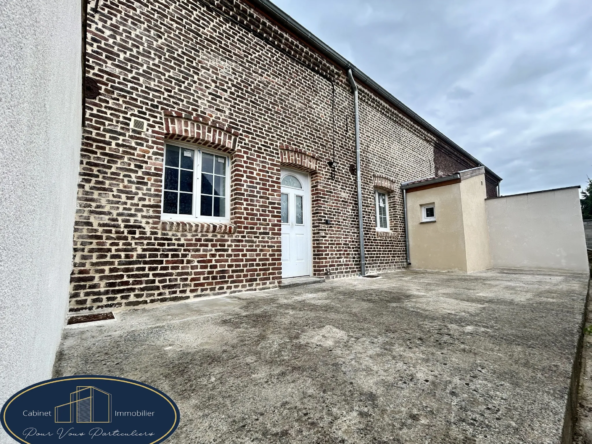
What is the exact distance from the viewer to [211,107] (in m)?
4.18

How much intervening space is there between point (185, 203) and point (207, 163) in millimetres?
753

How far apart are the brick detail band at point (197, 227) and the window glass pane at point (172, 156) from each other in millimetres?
919

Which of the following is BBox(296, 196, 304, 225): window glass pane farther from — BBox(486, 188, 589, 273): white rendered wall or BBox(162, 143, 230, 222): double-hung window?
BBox(486, 188, 589, 273): white rendered wall

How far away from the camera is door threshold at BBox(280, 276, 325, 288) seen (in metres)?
4.73

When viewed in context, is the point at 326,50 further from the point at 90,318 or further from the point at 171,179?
the point at 90,318

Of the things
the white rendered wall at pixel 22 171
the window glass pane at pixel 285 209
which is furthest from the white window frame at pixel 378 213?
the white rendered wall at pixel 22 171

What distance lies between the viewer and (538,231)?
781 cm

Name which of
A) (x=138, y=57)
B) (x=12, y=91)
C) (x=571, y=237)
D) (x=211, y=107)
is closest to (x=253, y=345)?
(x=12, y=91)

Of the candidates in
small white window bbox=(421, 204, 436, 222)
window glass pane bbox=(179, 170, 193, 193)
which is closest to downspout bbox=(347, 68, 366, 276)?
small white window bbox=(421, 204, 436, 222)

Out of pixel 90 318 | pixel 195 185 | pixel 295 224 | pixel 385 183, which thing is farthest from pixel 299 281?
pixel 385 183

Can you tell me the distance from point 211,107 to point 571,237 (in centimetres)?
960

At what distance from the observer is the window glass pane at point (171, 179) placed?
380 centimetres

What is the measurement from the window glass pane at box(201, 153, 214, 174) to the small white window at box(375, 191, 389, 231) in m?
4.71

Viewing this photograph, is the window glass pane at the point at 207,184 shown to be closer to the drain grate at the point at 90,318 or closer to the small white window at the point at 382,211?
the drain grate at the point at 90,318
